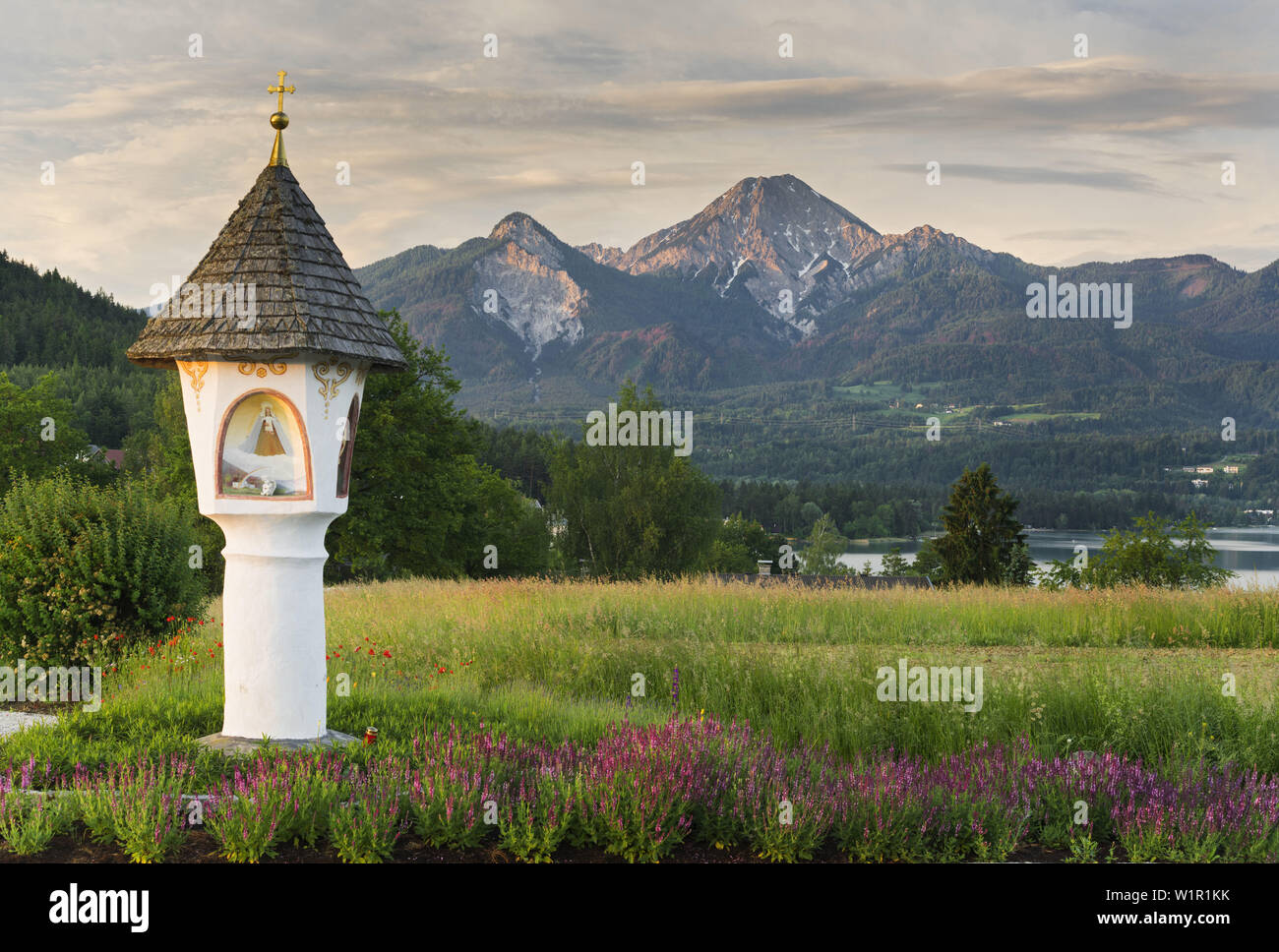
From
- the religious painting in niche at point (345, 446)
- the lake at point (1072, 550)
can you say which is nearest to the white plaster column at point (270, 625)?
the religious painting in niche at point (345, 446)

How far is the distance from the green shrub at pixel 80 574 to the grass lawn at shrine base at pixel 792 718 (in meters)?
0.64

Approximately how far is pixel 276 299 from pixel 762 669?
6104 mm

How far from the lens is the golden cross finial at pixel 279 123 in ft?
29.4

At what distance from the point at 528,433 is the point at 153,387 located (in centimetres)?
3840

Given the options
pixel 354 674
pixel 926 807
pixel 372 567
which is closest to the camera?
pixel 926 807

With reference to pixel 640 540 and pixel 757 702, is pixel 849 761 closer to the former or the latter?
pixel 757 702

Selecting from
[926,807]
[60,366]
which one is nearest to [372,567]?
[926,807]

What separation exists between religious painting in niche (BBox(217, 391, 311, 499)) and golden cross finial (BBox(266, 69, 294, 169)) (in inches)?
84.3

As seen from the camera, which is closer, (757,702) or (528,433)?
(757,702)

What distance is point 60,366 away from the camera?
376 ft

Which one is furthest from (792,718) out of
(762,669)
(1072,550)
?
(1072,550)

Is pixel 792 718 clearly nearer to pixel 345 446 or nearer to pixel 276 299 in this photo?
pixel 345 446

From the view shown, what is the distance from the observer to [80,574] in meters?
13.4

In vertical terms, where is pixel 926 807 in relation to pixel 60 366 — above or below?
below
